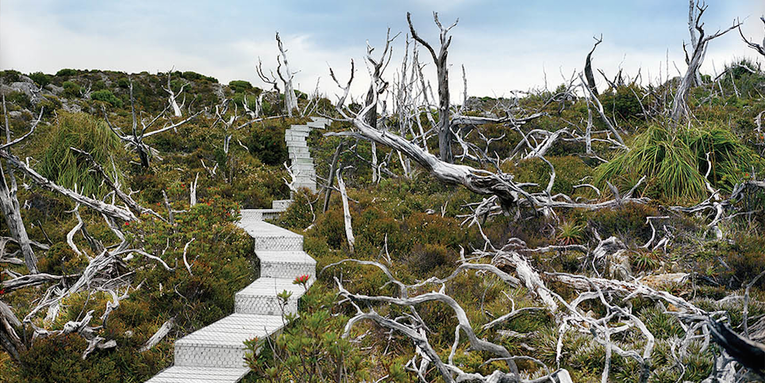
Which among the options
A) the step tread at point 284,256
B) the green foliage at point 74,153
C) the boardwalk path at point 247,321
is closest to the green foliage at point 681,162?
the step tread at point 284,256

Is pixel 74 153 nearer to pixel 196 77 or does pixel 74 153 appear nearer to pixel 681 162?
pixel 681 162

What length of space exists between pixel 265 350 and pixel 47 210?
8.94 metres

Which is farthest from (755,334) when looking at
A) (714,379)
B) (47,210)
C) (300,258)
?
(47,210)

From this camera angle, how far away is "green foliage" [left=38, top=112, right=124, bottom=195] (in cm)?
1034

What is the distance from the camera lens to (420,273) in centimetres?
684

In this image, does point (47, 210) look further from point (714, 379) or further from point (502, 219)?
point (714, 379)

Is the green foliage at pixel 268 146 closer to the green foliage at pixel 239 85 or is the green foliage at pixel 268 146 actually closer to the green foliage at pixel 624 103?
the green foliage at pixel 624 103

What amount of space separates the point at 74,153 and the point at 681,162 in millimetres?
13140

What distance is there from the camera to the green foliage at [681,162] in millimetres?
7688

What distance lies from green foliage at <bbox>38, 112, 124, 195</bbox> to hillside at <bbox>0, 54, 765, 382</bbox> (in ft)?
0.17

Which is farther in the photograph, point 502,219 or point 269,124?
point 269,124

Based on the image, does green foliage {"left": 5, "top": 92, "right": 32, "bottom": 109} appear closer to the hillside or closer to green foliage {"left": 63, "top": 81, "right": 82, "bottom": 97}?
green foliage {"left": 63, "top": 81, "right": 82, "bottom": 97}

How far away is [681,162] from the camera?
789 cm

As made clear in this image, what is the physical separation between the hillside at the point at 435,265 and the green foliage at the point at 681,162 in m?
0.04
